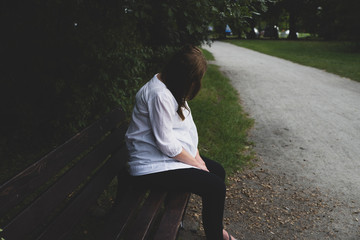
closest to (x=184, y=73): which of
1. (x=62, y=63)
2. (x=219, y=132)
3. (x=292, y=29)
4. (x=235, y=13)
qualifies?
(x=235, y=13)

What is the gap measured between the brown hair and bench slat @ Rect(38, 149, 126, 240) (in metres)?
0.76

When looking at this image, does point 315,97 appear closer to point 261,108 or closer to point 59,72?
point 261,108

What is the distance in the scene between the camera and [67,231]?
203 cm

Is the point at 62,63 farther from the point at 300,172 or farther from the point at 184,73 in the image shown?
the point at 300,172

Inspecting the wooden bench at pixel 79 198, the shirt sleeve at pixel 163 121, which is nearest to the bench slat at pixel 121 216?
the wooden bench at pixel 79 198

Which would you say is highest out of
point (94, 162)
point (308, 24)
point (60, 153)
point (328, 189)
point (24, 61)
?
point (24, 61)

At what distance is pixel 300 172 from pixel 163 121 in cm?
271

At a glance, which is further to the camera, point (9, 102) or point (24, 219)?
point (9, 102)

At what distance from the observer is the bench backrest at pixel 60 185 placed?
1.61 m

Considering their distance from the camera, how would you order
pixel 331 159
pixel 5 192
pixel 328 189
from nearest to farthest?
pixel 5 192 → pixel 328 189 → pixel 331 159

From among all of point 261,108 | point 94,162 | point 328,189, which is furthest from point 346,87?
point 94,162

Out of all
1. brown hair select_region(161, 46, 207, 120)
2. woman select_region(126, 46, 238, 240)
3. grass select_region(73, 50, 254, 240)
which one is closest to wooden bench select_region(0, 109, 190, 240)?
woman select_region(126, 46, 238, 240)

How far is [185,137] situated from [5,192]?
1400mm

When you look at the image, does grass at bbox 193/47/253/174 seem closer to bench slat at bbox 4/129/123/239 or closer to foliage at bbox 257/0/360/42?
bench slat at bbox 4/129/123/239
